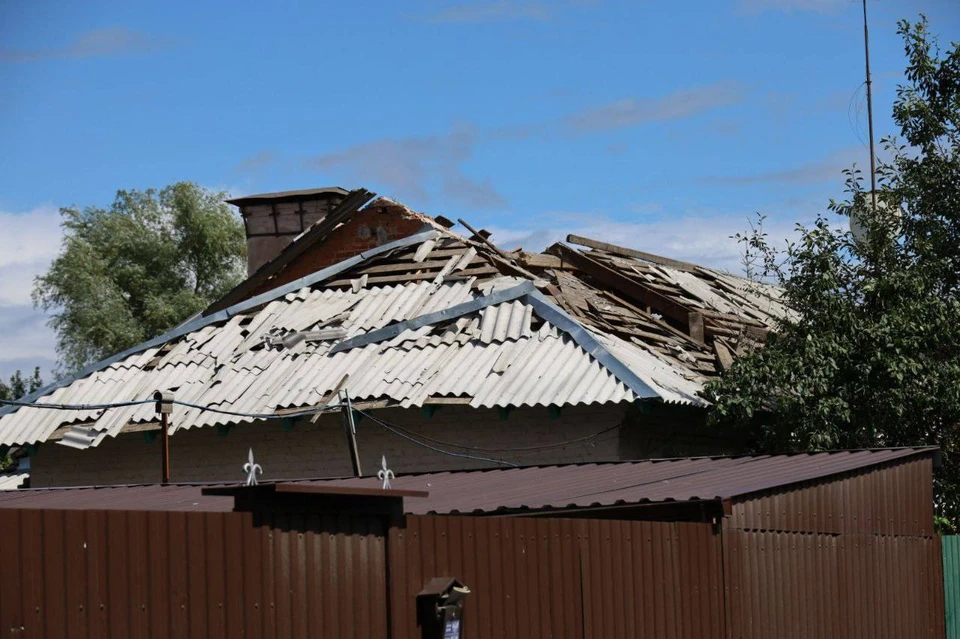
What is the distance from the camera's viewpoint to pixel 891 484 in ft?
41.4

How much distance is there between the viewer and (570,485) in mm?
11734

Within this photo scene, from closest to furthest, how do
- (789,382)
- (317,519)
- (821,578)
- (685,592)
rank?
(317,519)
(685,592)
(821,578)
(789,382)

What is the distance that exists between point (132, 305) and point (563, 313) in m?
31.9

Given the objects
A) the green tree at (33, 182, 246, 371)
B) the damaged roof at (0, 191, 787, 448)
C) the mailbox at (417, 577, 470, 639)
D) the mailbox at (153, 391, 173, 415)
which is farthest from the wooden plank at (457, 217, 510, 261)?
the green tree at (33, 182, 246, 371)

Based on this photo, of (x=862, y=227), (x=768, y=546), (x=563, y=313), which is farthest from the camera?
(x=862, y=227)

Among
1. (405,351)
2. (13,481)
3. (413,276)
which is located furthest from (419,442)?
(13,481)

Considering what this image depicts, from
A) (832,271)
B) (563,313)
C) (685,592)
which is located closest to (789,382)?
(832,271)

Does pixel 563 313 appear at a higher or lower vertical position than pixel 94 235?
lower

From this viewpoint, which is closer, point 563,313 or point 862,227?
point 563,313

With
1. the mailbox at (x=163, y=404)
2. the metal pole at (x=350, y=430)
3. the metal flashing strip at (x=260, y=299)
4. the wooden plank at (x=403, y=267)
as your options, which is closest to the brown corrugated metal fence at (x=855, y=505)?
the metal pole at (x=350, y=430)

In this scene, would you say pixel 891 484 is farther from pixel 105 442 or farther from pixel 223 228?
pixel 223 228

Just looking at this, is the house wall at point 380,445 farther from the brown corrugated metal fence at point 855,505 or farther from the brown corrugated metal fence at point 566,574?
the brown corrugated metal fence at point 566,574

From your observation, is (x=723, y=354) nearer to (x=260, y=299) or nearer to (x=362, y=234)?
(x=260, y=299)

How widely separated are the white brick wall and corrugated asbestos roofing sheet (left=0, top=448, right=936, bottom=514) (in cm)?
337
